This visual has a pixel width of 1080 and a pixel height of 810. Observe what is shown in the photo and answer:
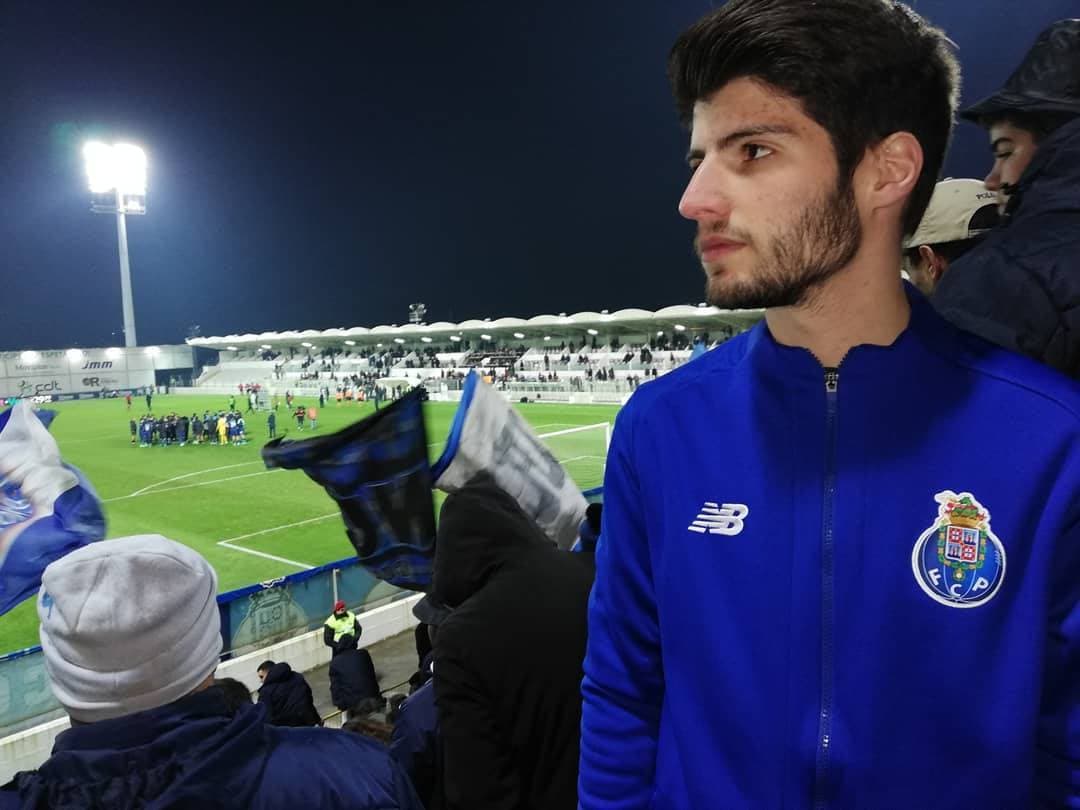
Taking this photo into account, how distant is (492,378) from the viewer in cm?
5266

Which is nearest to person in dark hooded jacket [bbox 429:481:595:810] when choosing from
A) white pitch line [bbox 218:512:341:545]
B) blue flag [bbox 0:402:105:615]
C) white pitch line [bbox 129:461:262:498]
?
blue flag [bbox 0:402:105:615]

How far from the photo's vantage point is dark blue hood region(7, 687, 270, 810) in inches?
55.2

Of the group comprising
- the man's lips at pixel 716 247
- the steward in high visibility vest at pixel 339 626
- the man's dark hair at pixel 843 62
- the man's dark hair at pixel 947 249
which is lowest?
the steward in high visibility vest at pixel 339 626

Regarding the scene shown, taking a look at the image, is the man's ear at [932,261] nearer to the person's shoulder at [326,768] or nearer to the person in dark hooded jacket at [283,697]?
the person's shoulder at [326,768]

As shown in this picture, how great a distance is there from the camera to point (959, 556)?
1.25 metres

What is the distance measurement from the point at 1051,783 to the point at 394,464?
5304 millimetres

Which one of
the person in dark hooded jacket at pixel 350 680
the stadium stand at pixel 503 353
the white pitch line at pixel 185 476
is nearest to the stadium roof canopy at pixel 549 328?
the stadium stand at pixel 503 353

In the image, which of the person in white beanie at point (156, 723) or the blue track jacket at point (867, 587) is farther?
the person in white beanie at point (156, 723)

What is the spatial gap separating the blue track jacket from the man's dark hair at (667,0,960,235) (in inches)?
14.5

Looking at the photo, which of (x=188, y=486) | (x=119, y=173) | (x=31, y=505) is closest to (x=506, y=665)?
(x=31, y=505)

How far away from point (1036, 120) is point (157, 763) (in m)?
2.62

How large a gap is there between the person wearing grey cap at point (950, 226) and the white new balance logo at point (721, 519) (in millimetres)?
1447

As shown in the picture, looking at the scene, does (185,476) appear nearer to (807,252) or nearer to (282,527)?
(282,527)

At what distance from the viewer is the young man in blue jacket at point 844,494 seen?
4.03 ft
